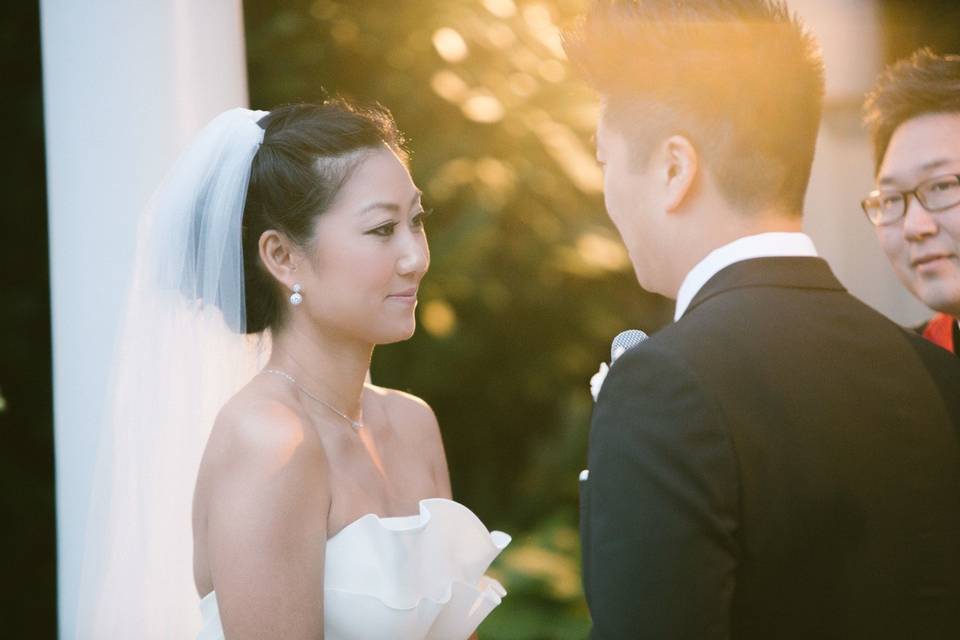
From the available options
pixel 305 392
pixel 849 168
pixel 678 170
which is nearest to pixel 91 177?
pixel 305 392

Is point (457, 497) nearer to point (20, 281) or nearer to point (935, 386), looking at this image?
point (20, 281)

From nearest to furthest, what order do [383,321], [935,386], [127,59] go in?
[935,386], [383,321], [127,59]

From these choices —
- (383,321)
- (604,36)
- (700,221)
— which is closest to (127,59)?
(383,321)

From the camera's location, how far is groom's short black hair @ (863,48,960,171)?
2.79 m

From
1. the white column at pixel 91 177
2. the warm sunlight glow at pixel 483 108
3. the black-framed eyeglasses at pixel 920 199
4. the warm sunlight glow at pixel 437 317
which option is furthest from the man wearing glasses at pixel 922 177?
the white column at pixel 91 177

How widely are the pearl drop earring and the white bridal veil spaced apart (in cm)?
14

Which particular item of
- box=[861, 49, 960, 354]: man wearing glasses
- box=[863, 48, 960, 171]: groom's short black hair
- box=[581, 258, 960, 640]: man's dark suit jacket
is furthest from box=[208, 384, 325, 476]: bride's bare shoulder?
box=[863, 48, 960, 171]: groom's short black hair

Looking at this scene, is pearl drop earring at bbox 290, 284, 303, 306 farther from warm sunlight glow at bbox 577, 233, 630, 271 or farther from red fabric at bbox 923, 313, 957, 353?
red fabric at bbox 923, 313, 957, 353

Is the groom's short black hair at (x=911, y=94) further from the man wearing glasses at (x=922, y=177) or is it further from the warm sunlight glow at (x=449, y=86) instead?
the warm sunlight glow at (x=449, y=86)

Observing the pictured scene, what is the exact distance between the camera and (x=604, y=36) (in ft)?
5.54

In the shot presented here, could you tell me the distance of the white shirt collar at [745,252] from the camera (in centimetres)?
157

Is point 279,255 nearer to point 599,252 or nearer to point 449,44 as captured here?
point 449,44

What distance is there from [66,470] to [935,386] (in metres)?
2.35

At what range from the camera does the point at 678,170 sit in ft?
5.25
